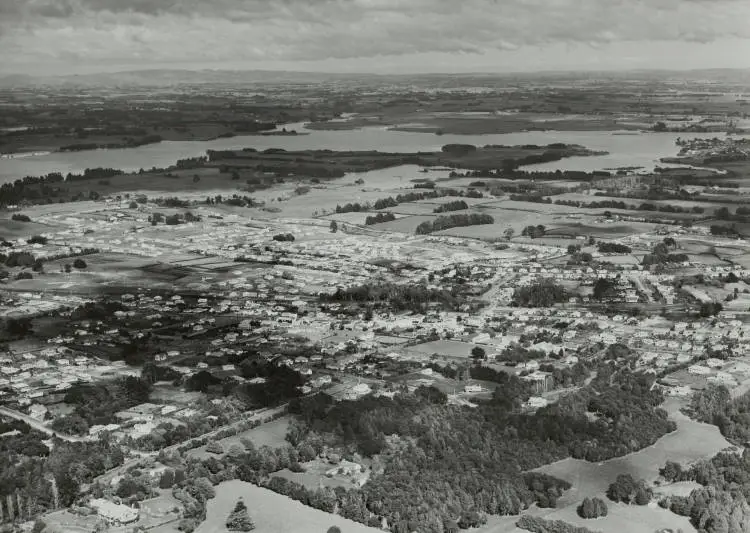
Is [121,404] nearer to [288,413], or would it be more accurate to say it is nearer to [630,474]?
[288,413]

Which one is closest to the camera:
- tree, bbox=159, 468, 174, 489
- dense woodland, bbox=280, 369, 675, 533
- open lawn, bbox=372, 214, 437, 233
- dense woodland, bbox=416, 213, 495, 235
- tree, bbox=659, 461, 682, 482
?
dense woodland, bbox=280, 369, 675, 533

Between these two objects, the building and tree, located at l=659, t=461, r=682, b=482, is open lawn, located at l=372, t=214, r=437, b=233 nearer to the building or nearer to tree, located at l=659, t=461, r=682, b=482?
tree, located at l=659, t=461, r=682, b=482

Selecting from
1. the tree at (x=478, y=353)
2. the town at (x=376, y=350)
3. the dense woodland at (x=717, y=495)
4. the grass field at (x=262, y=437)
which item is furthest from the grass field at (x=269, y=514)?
the tree at (x=478, y=353)

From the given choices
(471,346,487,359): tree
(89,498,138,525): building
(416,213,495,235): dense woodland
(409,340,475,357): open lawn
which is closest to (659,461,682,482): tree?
(471,346,487,359): tree

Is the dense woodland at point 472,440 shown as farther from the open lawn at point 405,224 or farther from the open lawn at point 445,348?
the open lawn at point 405,224

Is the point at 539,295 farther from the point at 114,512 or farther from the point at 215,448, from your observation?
the point at 114,512

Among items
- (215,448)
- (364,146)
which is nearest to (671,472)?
(215,448)
